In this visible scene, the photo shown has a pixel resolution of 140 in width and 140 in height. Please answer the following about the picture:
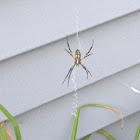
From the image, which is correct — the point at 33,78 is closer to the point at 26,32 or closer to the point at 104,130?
the point at 26,32

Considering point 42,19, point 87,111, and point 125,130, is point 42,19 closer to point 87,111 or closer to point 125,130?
point 87,111

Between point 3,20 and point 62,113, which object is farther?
point 62,113

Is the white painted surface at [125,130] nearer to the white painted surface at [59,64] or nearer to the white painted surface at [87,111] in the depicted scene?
the white painted surface at [87,111]

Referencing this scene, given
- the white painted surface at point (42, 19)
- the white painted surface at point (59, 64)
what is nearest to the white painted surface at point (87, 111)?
the white painted surface at point (59, 64)

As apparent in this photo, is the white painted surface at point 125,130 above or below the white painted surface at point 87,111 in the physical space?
below

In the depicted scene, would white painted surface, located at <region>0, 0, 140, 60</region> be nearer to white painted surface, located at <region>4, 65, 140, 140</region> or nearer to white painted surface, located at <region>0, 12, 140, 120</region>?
white painted surface, located at <region>0, 12, 140, 120</region>

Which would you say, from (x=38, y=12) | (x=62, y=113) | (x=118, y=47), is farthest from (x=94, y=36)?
(x=62, y=113)

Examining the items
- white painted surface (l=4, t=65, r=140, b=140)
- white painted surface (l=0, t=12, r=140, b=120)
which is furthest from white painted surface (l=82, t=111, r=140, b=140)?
white painted surface (l=0, t=12, r=140, b=120)
